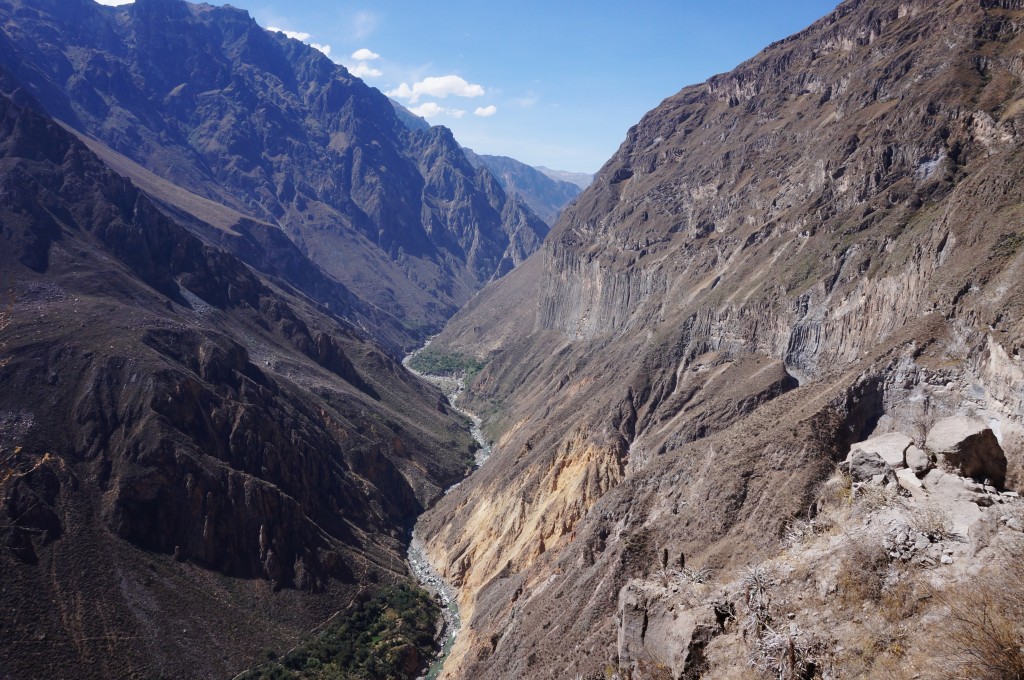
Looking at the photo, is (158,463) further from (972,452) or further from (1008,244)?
(1008,244)

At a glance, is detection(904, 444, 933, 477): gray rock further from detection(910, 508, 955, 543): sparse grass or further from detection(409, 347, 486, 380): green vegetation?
detection(409, 347, 486, 380): green vegetation

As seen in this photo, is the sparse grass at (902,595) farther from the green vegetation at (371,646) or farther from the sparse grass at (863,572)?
the green vegetation at (371,646)

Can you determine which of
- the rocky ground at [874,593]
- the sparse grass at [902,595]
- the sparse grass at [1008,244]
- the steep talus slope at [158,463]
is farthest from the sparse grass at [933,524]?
the steep talus slope at [158,463]

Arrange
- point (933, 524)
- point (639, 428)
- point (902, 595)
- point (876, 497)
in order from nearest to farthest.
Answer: point (902, 595) < point (933, 524) < point (876, 497) < point (639, 428)

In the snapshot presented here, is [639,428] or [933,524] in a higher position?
[933,524]

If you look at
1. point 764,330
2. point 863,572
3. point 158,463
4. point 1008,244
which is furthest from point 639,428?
point 863,572

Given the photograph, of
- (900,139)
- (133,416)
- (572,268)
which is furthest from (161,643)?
(572,268)

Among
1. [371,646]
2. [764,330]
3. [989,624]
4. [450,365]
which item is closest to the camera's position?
[989,624]
